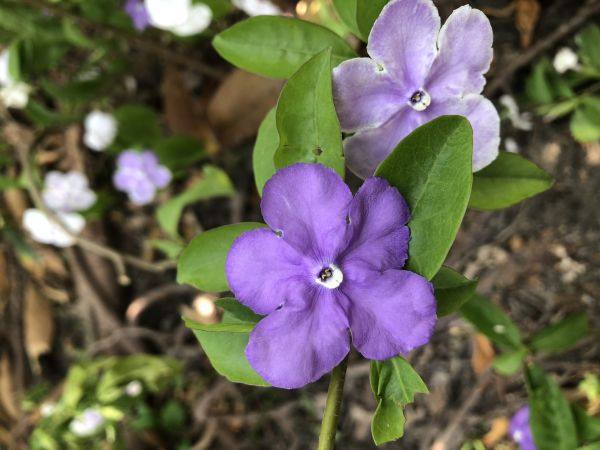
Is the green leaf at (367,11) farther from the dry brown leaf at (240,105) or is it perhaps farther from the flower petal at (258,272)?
→ the dry brown leaf at (240,105)

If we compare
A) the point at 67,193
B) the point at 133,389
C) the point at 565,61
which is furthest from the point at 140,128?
the point at 565,61

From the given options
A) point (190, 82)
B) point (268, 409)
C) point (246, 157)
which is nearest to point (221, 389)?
point (268, 409)

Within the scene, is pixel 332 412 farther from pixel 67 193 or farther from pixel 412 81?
pixel 67 193

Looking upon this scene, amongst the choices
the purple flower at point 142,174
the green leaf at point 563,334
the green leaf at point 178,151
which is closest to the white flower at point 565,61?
the green leaf at point 563,334

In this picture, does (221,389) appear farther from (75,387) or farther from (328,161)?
(328,161)

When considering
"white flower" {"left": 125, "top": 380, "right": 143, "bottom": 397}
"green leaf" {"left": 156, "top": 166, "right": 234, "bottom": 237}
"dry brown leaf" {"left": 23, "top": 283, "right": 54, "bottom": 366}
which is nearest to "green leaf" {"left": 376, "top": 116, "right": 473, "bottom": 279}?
"green leaf" {"left": 156, "top": 166, "right": 234, "bottom": 237}

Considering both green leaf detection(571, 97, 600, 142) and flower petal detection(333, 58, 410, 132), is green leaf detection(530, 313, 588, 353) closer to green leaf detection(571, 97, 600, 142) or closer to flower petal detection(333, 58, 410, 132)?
green leaf detection(571, 97, 600, 142)
